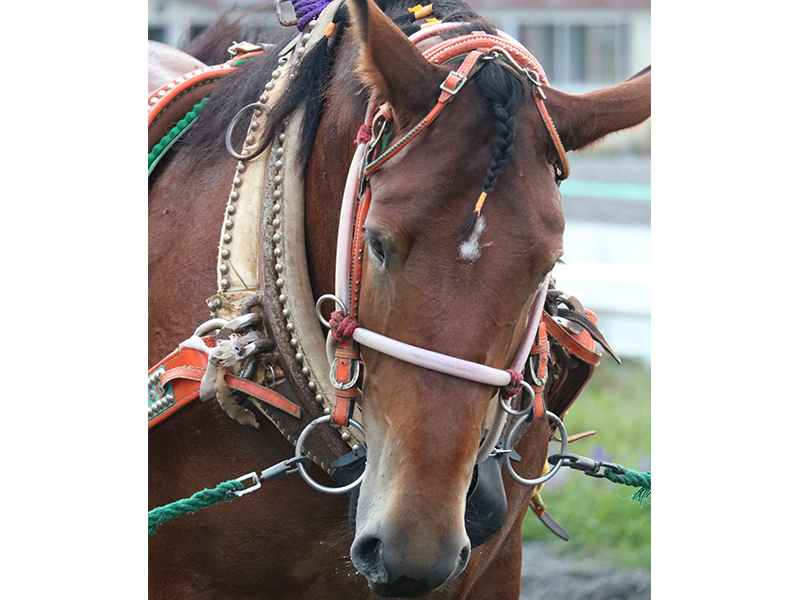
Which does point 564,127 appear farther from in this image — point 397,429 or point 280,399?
point 280,399

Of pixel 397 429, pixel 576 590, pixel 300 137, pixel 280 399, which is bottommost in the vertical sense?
pixel 576 590

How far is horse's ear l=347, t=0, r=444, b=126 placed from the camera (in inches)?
51.2

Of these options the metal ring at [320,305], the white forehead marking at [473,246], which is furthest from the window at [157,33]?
the white forehead marking at [473,246]

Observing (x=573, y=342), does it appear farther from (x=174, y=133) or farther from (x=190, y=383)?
(x=174, y=133)

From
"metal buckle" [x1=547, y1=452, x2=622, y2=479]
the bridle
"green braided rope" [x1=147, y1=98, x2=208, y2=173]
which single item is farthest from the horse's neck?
"metal buckle" [x1=547, y1=452, x2=622, y2=479]

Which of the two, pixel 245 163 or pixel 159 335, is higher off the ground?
pixel 245 163

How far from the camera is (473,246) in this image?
1.29 m

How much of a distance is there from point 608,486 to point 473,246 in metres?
2.91

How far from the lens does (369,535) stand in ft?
4.22

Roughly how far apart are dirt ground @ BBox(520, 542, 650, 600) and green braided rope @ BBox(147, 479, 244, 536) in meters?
2.07

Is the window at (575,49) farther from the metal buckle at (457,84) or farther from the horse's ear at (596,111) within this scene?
the metal buckle at (457,84)

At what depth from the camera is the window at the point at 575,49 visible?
30.3ft

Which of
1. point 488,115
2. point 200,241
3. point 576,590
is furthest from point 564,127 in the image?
point 576,590
